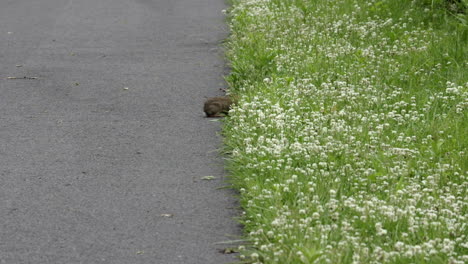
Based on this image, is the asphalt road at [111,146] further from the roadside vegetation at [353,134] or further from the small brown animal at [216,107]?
the roadside vegetation at [353,134]

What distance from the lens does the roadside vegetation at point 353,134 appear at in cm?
483

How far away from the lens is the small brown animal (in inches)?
316

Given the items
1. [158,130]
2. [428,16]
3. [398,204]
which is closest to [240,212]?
[398,204]

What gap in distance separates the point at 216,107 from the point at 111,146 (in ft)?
4.01

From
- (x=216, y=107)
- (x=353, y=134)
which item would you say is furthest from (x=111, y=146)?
(x=353, y=134)

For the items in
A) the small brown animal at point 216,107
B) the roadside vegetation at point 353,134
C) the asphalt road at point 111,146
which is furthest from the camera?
the small brown animal at point 216,107

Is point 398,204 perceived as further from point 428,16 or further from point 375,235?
point 428,16

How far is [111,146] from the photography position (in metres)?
7.25

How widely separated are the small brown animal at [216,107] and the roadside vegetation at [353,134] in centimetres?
25

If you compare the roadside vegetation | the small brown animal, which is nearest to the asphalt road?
the small brown animal

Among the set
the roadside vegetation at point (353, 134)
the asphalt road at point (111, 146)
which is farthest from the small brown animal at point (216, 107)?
the roadside vegetation at point (353, 134)

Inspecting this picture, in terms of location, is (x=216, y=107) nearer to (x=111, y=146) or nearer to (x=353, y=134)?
(x=111, y=146)

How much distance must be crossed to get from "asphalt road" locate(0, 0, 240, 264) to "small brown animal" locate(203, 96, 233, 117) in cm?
15

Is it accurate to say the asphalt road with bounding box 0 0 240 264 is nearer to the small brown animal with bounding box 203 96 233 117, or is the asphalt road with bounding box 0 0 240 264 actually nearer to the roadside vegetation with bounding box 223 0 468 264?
the small brown animal with bounding box 203 96 233 117
